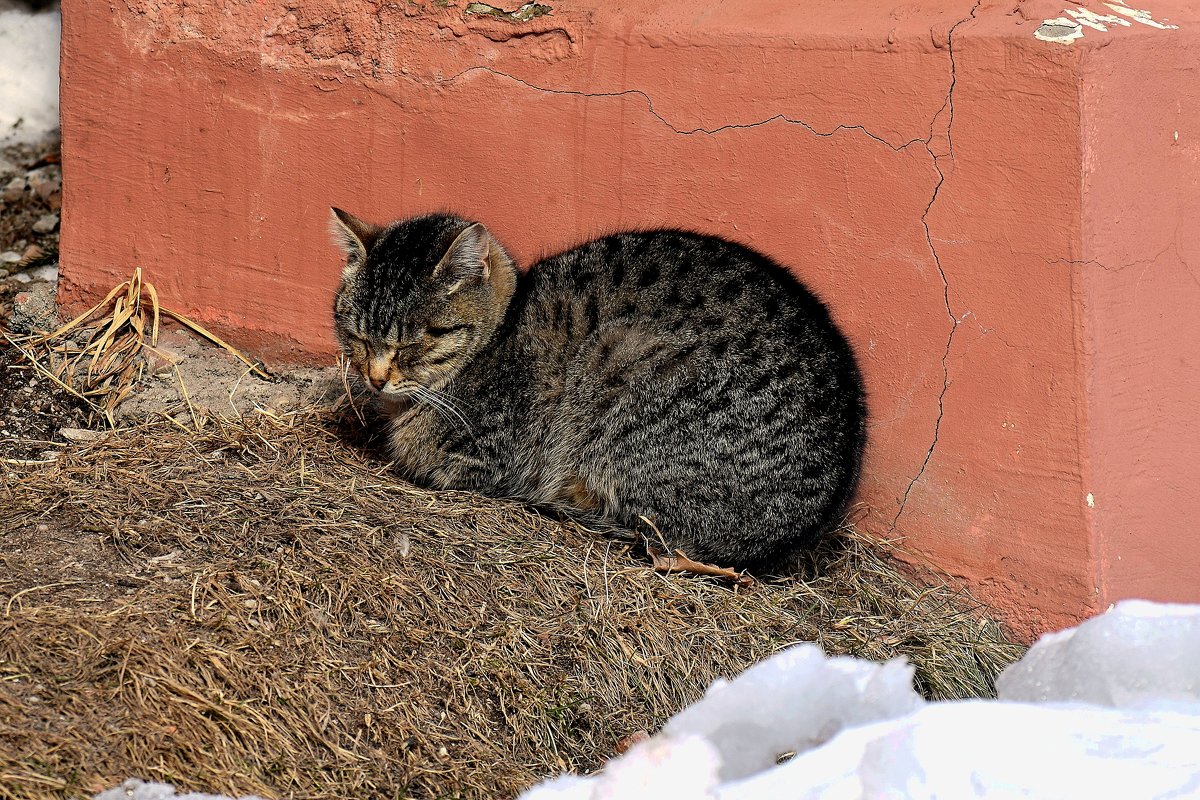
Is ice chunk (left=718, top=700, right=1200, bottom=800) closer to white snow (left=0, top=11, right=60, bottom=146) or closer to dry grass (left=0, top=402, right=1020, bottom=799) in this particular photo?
dry grass (left=0, top=402, right=1020, bottom=799)

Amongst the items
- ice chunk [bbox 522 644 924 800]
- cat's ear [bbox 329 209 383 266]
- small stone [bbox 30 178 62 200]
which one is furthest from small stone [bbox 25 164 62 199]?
ice chunk [bbox 522 644 924 800]

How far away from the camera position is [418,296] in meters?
A: 3.86

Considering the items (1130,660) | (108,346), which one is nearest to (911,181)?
(1130,660)

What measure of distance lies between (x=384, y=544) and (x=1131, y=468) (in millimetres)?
2158

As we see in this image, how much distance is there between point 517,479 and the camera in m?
3.96

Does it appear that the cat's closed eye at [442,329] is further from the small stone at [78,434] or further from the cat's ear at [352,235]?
the small stone at [78,434]

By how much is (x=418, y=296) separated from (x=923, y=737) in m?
2.24

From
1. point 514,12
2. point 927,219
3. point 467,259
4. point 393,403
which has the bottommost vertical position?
point 393,403

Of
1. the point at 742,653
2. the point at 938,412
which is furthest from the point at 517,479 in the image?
the point at 938,412

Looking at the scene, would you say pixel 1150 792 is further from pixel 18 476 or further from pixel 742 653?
pixel 18 476

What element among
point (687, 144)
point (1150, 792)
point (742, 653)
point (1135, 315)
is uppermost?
point (687, 144)

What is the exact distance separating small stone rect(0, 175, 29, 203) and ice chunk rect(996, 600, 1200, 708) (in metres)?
4.69

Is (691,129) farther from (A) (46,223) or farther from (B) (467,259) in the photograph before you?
(A) (46,223)

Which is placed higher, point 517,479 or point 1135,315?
point 1135,315
